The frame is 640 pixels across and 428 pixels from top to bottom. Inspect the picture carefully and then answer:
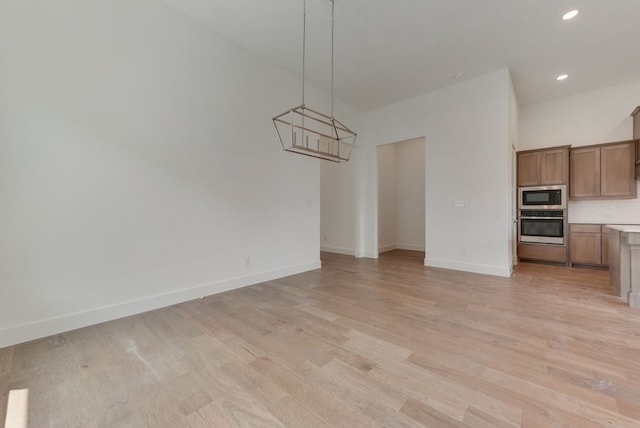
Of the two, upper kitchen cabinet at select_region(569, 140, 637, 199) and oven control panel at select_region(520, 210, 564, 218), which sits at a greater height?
upper kitchen cabinet at select_region(569, 140, 637, 199)

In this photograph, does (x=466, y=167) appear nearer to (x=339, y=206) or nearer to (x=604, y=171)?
(x=604, y=171)

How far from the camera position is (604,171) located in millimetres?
4613

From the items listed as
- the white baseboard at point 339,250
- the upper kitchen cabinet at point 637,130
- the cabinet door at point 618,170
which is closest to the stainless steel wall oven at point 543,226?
the cabinet door at point 618,170

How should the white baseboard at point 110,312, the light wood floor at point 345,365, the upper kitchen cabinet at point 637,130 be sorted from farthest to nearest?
the upper kitchen cabinet at point 637,130
the white baseboard at point 110,312
the light wood floor at point 345,365

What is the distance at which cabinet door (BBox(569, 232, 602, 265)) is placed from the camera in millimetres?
4578

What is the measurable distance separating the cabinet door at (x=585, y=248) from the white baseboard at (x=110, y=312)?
575 centimetres

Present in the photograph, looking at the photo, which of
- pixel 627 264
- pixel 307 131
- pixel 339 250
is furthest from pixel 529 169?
pixel 307 131

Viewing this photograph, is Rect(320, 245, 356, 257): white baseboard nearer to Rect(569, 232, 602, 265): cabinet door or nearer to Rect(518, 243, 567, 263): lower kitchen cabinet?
Rect(518, 243, 567, 263): lower kitchen cabinet

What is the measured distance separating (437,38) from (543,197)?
3.84m

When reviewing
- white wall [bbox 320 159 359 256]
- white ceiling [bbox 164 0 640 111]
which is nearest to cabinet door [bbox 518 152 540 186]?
white ceiling [bbox 164 0 640 111]

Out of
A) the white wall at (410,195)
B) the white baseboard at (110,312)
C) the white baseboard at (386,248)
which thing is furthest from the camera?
the white wall at (410,195)

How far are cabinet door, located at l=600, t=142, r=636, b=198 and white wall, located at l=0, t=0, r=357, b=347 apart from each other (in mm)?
6042

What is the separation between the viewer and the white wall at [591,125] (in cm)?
471

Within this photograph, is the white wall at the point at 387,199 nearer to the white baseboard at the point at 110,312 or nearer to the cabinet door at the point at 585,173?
the cabinet door at the point at 585,173
